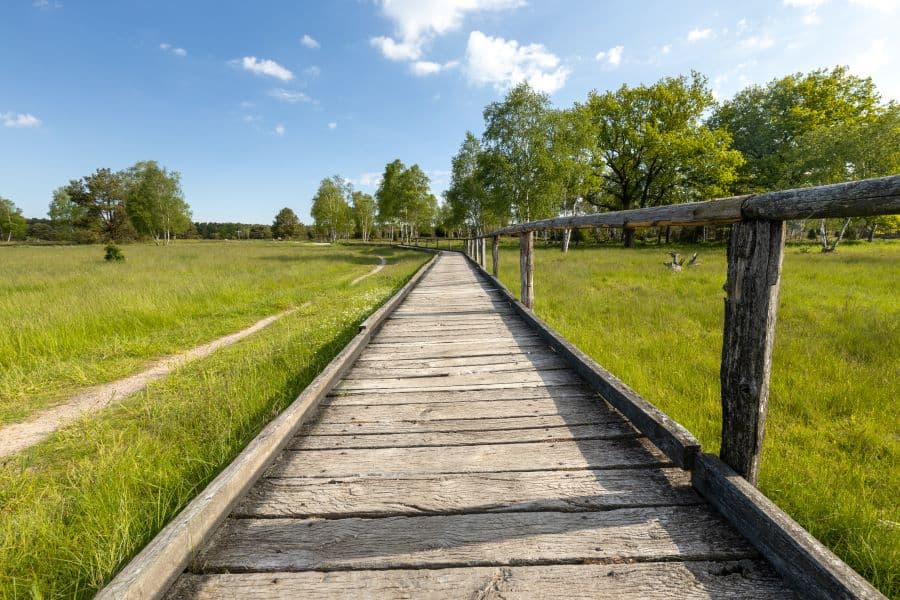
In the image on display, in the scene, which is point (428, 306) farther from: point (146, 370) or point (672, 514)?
point (672, 514)

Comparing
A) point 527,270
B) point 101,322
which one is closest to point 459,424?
point 527,270

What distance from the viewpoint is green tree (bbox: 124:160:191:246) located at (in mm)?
46406

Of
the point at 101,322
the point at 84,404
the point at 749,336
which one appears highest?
the point at 749,336

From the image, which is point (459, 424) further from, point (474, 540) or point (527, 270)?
point (527, 270)

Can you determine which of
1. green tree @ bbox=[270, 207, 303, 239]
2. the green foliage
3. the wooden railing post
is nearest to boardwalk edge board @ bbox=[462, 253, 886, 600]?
the wooden railing post

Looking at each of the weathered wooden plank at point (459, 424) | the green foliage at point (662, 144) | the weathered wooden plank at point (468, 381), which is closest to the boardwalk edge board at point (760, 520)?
the weathered wooden plank at point (459, 424)

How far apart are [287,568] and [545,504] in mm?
1079

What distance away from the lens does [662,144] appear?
28094 mm

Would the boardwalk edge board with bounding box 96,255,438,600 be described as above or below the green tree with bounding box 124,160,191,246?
below

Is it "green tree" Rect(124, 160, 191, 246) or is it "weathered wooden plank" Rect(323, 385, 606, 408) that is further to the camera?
"green tree" Rect(124, 160, 191, 246)

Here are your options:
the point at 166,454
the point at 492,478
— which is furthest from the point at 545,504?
the point at 166,454

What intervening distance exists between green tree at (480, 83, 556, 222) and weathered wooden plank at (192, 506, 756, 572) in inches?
1084

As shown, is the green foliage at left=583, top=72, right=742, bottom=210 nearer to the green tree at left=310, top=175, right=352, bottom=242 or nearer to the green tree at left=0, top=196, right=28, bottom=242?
the green tree at left=310, top=175, right=352, bottom=242

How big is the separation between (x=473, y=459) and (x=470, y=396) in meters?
0.87
